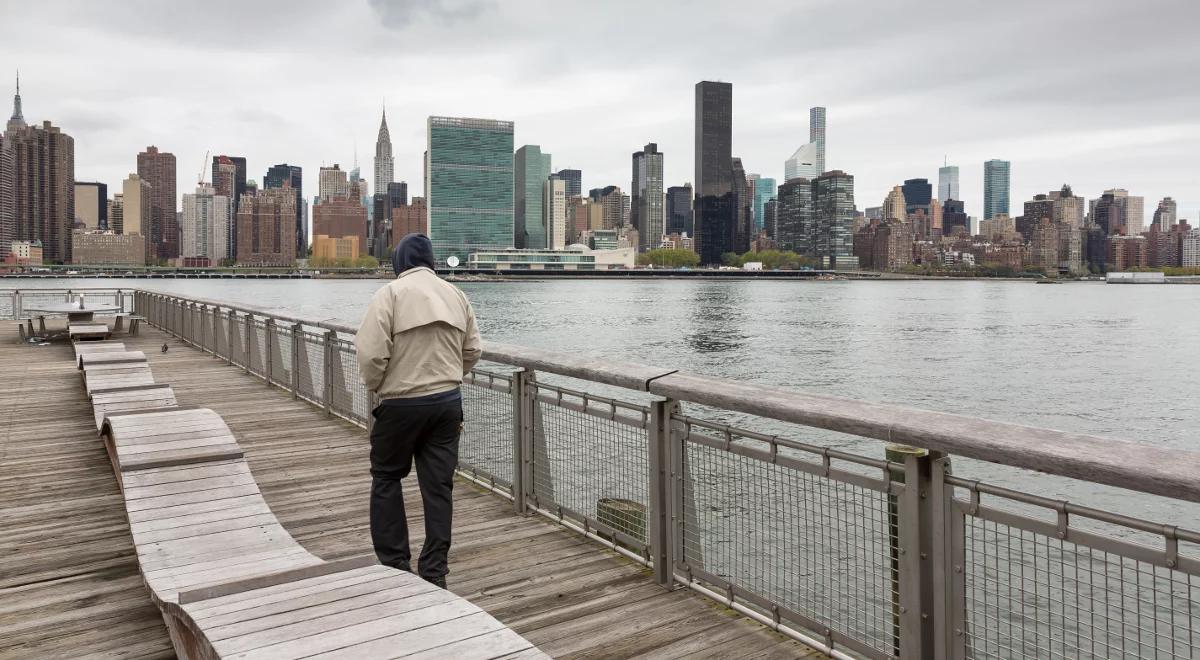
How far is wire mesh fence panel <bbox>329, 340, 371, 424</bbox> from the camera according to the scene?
30.6 ft

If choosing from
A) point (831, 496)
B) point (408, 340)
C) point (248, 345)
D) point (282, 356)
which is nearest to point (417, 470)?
point (408, 340)

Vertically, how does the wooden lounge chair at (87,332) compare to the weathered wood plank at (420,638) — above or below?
above

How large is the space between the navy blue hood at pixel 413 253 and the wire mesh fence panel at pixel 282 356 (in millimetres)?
8048

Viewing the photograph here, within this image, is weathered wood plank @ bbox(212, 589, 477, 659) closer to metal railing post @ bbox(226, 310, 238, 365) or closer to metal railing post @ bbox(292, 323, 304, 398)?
metal railing post @ bbox(292, 323, 304, 398)

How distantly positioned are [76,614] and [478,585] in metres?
2.04

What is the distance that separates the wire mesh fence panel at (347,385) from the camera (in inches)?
367

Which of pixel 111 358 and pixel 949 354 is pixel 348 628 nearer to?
pixel 111 358

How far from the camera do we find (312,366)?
10.8 m

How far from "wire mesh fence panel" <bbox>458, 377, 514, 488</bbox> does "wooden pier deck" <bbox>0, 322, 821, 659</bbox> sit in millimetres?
209

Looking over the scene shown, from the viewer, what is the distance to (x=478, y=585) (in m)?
4.78

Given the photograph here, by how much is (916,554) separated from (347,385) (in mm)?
7685

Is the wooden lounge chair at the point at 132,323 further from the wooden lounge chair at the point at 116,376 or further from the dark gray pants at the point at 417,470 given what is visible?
the dark gray pants at the point at 417,470

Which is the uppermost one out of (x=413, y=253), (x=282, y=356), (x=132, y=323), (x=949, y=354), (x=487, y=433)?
(x=413, y=253)

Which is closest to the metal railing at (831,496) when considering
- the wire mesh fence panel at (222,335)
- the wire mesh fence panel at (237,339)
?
the wire mesh fence panel at (237,339)
